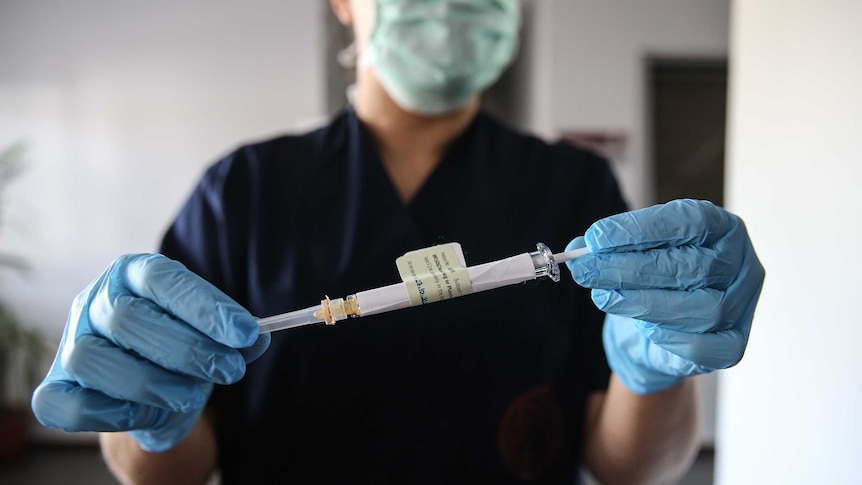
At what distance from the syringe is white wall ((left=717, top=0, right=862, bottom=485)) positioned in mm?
201

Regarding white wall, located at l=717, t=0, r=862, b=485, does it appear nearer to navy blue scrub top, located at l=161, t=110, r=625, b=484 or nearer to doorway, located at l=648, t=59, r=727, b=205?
navy blue scrub top, located at l=161, t=110, r=625, b=484

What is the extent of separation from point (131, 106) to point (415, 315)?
263 cm

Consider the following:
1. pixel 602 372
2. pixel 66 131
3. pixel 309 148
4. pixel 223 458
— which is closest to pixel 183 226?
pixel 309 148

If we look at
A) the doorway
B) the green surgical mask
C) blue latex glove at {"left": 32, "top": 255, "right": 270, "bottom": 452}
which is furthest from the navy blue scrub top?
the doorway

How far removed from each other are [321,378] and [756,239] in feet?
1.82

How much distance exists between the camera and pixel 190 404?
534 millimetres

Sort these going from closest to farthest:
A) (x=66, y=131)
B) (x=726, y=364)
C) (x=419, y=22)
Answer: (x=726, y=364) → (x=419, y=22) → (x=66, y=131)

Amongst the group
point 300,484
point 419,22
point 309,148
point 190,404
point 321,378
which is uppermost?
point 419,22

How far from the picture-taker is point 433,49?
32.7 inches

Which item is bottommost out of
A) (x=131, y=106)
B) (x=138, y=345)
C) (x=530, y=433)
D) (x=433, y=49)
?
(x=530, y=433)

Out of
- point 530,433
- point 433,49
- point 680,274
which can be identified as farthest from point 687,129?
point 680,274

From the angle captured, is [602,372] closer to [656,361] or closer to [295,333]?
[656,361]

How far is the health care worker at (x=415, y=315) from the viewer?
0.75 metres

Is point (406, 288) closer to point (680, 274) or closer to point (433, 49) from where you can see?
point (680, 274)
